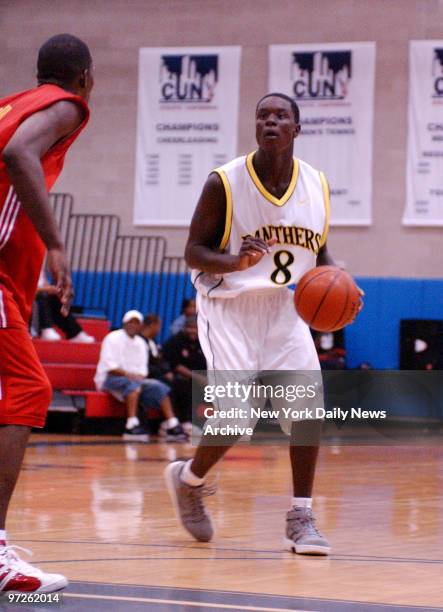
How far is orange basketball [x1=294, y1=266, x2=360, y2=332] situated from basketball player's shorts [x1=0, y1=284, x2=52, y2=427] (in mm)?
1567

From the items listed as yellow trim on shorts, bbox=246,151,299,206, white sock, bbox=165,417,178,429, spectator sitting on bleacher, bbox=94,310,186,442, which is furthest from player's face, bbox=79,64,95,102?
white sock, bbox=165,417,178,429

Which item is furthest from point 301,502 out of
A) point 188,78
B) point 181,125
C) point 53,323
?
point 188,78

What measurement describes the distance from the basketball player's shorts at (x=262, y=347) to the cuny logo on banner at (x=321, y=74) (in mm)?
11661

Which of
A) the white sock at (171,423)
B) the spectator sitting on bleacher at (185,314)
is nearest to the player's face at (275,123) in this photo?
the white sock at (171,423)

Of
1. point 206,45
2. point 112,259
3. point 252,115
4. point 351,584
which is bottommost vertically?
point 351,584

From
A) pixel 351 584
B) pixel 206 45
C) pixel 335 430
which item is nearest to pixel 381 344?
pixel 335 430

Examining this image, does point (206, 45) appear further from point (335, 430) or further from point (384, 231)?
point (335, 430)

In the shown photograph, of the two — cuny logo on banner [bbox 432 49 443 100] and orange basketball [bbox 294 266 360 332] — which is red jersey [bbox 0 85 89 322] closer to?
orange basketball [bbox 294 266 360 332]

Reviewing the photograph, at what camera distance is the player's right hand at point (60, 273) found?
3.54 m

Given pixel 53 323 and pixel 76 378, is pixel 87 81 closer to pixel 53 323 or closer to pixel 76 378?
pixel 76 378

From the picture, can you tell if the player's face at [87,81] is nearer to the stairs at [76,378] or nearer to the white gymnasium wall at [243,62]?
the stairs at [76,378]

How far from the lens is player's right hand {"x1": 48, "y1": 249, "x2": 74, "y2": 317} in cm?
354

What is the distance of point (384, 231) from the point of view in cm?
1641

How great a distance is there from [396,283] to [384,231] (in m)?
0.84
